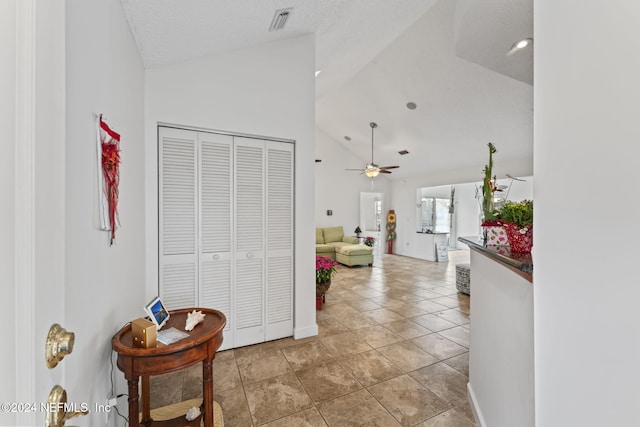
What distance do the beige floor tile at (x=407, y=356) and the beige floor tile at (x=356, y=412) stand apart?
575mm

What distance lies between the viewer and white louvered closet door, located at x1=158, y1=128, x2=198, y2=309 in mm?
2449

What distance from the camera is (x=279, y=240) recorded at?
9.57 feet

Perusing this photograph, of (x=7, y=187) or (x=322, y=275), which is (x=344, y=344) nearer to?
(x=322, y=275)

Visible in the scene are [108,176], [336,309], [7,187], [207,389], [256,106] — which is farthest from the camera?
[336,309]

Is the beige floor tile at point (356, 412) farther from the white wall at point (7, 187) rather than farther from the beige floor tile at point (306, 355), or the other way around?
the white wall at point (7, 187)

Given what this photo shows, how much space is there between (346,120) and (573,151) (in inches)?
267

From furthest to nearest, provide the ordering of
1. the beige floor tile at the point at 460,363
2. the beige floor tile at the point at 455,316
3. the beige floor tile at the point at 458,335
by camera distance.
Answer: the beige floor tile at the point at 455,316 → the beige floor tile at the point at 458,335 → the beige floor tile at the point at 460,363

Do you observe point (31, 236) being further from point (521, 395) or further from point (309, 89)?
point (309, 89)

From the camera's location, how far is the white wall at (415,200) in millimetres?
6711

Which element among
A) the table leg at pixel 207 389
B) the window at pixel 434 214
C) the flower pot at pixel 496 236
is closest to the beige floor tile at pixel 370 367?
the table leg at pixel 207 389

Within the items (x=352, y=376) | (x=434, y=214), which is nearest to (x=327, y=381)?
(x=352, y=376)

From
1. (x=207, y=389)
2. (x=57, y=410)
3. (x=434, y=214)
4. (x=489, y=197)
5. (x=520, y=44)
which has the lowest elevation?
(x=207, y=389)

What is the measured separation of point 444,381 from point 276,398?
4.61ft

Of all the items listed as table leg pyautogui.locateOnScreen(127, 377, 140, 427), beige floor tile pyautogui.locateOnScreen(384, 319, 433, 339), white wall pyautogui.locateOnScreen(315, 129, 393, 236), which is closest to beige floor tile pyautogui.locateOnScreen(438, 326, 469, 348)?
beige floor tile pyautogui.locateOnScreen(384, 319, 433, 339)
